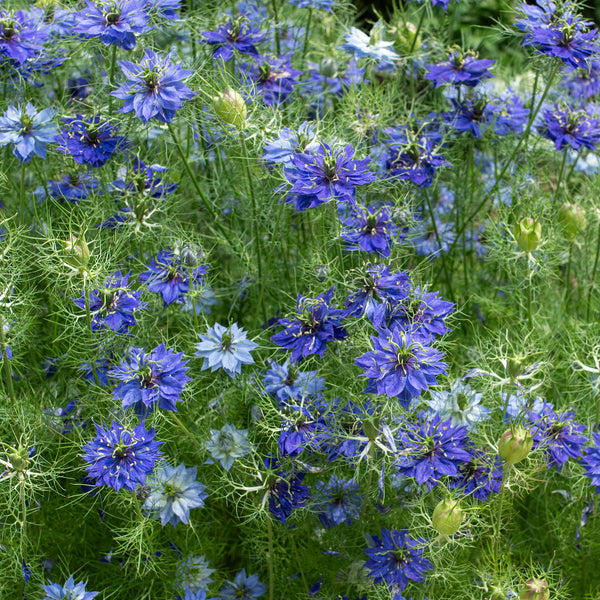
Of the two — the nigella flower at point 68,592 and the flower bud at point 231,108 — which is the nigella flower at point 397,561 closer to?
the nigella flower at point 68,592

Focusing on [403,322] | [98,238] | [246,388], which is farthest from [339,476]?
[98,238]

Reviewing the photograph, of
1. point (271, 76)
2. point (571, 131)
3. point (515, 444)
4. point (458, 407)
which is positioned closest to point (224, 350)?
point (458, 407)

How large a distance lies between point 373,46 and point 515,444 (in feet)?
4.20

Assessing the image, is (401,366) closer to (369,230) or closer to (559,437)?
(369,230)

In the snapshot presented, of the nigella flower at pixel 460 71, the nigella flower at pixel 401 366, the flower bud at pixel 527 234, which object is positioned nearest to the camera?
the nigella flower at pixel 401 366

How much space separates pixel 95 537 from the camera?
2.01m

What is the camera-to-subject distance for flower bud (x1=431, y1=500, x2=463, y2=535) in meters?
1.42

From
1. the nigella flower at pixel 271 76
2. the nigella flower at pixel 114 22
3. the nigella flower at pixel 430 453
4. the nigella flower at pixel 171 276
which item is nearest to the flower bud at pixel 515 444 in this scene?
the nigella flower at pixel 430 453

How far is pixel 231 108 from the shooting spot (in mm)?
1706

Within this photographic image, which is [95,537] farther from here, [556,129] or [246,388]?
[556,129]

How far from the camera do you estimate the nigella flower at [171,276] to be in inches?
69.4

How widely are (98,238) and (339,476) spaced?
865 mm

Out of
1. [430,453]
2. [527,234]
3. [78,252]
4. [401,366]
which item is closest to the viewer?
[401,366]

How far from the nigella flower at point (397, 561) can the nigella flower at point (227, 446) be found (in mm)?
367
